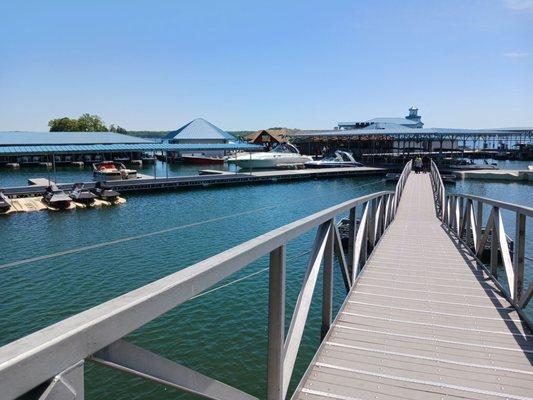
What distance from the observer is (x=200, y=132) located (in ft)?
288

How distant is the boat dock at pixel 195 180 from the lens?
108 feet

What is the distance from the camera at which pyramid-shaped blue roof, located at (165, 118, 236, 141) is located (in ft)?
282

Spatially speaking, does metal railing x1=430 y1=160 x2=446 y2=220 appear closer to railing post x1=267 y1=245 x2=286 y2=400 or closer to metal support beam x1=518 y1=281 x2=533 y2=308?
metal support beam x1=518 y1=281 x2=533 y2=308

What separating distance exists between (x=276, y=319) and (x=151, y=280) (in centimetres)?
1087

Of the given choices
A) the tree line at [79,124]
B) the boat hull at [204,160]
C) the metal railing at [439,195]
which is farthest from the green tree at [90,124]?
the metal railing at [439,195]

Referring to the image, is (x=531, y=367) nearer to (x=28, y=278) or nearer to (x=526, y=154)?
(x=28, y=278)

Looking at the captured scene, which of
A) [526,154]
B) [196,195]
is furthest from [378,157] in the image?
[196,195]

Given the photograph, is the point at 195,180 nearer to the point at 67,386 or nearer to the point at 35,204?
the point at 35,204

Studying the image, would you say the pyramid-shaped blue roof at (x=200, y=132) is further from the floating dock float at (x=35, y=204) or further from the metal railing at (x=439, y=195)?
the metal railing at (x=439, y=195)

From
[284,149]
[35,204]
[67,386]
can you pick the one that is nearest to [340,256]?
[67,386]

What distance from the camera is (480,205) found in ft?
26.7

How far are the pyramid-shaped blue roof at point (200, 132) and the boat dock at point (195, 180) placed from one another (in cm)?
3843

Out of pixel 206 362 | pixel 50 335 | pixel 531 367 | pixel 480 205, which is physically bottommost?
pixel 206 362

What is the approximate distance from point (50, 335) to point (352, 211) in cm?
511
